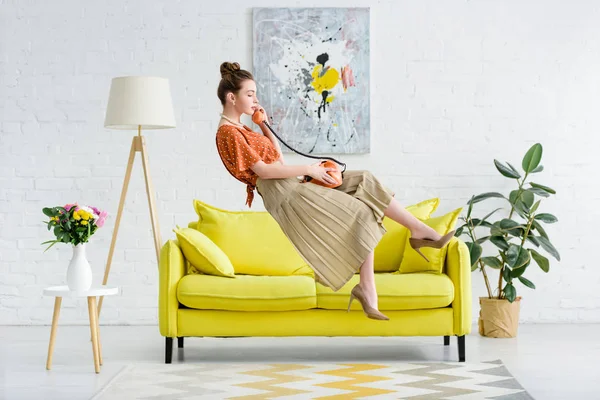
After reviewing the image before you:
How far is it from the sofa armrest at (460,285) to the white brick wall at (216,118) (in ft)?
4.49

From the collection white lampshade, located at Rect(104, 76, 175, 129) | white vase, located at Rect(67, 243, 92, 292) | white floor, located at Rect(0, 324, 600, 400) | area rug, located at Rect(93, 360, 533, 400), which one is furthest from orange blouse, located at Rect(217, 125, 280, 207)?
white lampshade, located at Rect(104, 76, 175, 129)

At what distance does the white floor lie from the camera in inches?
156

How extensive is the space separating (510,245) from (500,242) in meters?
0.07

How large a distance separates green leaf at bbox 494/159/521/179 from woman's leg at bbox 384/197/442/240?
2.24m

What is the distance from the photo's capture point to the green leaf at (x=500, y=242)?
543 centimetres

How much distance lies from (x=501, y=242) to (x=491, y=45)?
1506 mm

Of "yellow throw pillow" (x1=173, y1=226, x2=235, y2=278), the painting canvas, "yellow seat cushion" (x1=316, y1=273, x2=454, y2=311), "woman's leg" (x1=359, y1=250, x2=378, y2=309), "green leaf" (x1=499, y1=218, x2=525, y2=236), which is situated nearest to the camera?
"woman's leg" (x1=359, y1=250, x2=378, y2=309)

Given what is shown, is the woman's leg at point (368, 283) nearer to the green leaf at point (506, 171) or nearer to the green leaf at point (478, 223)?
the green leaf at point (478, 223)

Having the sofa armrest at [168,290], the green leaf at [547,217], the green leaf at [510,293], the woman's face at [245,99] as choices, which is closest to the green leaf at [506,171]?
the green leaf at [547,217]

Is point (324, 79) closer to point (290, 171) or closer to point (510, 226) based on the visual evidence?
point (510, 226)

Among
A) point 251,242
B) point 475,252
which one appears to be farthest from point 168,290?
point 475,252

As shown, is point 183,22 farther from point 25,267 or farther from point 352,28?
point 25,267

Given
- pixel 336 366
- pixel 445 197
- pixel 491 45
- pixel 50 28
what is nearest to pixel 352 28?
pixel 491 45

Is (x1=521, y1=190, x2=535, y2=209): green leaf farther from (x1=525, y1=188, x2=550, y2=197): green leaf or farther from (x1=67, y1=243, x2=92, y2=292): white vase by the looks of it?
(x1=67, y1=243, x2=92, y2=292): white vase
